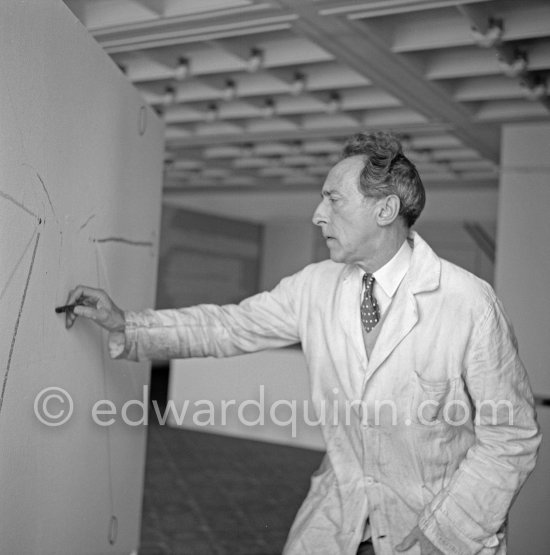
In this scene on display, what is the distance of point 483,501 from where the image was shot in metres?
1.76

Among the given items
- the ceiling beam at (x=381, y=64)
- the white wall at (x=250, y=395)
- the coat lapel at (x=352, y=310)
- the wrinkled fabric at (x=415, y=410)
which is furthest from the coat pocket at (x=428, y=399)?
the white wall at (x=250, y=395)

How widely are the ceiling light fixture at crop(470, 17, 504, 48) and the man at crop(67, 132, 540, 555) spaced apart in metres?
1.07

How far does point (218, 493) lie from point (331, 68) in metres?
2.36

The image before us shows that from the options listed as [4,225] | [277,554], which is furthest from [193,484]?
[4,225]

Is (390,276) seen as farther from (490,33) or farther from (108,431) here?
(490,33)

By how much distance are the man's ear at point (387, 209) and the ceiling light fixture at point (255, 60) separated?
149cm

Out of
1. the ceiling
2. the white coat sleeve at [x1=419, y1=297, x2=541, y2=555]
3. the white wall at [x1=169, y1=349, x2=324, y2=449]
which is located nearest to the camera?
the white coat sleeve at [x1=419, y1=297, x2=541, y2=555]

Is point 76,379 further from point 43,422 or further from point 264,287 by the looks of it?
point 264,287

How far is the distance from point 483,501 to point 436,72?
6.78ft

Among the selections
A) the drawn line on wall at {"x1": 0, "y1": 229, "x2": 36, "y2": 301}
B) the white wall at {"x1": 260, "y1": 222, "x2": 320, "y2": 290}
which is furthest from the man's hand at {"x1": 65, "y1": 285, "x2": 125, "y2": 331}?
the white wall at {"x1": 260, "y1": 222, "x2": 320, "y2": 290}

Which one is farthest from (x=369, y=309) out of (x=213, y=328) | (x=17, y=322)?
(x=17, y=322)

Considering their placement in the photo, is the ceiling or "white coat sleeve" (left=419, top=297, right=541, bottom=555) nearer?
"white coat sleeve" (left=419, top=297, right=541, bottom=555)

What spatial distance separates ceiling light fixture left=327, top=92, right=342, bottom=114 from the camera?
3.86 metres

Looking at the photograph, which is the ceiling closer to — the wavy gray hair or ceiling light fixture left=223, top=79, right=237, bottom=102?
ceiling light fixture left=223, top=79, right=237, bottom=102
